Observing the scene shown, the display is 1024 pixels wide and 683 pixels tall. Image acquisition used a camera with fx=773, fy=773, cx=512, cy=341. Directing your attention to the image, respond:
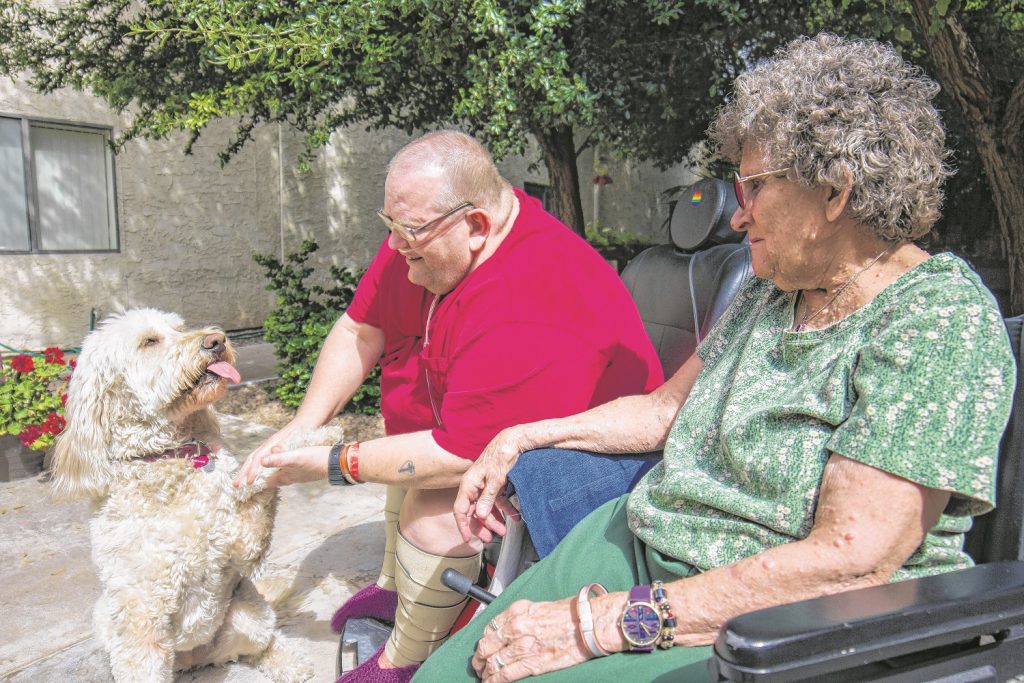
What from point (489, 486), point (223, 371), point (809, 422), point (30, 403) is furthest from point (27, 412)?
point (809, 422)

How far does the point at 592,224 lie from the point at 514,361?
12.4 meters

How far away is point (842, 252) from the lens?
161 centimetres

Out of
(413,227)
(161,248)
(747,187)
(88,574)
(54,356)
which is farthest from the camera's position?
(161,248)

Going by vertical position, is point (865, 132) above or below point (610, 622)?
above

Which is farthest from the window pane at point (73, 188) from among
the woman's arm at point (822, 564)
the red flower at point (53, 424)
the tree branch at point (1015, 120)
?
the woman's arm at point (822, 564)

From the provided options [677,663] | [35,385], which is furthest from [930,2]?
[35,385]

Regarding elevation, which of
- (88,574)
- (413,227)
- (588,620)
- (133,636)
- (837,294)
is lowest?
(88,574)

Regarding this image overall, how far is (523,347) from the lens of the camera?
210 cm

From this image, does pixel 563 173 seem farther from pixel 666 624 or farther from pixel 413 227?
pixel 666 624

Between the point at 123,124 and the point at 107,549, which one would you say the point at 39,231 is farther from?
the point at 107,549

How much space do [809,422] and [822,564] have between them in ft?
0.89

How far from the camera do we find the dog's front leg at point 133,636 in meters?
2.33

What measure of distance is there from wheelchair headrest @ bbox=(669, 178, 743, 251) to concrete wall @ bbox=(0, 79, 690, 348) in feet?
21.7

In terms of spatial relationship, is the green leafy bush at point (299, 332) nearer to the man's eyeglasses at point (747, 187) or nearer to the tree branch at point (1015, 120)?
the tree branch at point (1015, 120)
